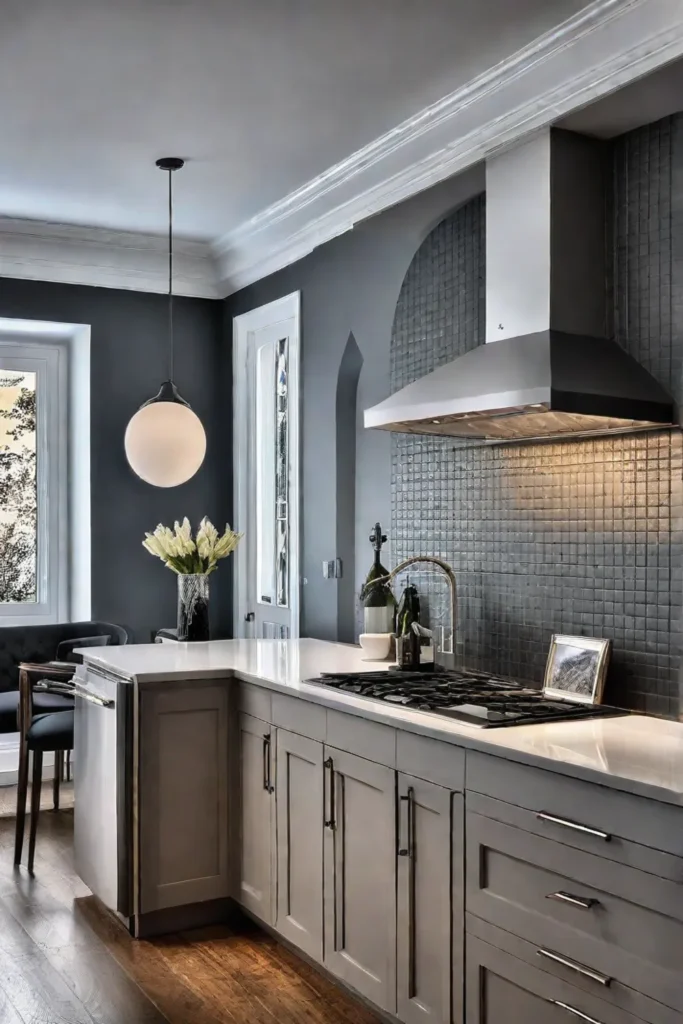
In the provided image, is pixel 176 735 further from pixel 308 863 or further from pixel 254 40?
pixel 254 40

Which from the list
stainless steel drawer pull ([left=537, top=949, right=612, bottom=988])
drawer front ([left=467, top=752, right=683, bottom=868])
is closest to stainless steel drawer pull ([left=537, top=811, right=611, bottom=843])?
drawer front ([left=467, top=752, right=683, bottom=868])

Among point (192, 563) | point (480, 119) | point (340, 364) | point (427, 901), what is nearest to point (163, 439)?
point (192, 563)

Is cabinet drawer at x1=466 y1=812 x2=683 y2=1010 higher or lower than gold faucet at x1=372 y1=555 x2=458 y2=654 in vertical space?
lower

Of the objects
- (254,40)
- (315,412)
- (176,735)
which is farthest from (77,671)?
(254,40)

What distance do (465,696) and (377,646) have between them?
0.79 meters

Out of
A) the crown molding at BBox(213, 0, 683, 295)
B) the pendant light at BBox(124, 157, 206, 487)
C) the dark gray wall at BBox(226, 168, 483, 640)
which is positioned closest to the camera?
the crown molding at BBox(213, 0, 683, 295)

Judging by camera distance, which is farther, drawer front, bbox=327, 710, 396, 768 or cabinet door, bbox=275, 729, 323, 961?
cabinet door, bbox=275, 729, 323, 961

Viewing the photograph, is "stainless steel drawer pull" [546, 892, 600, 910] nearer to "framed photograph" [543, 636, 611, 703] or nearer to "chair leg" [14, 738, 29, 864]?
"framed photograph" [543, 636, 611, 703]

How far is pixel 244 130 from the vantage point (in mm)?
3668

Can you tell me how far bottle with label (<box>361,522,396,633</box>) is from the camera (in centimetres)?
367

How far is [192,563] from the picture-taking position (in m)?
4.12

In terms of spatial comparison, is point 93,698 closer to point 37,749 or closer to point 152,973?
point 37,749

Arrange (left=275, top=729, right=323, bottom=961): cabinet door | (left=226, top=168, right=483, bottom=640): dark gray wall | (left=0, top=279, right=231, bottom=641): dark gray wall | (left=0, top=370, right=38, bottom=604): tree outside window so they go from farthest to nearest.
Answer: (left=0, top=370, right=38, bottom=604): tree outside window, (left=0, top=279, right=231, bottom=641): dark gray wall, (left=226, top=168, right=483, bottom=640): dark gray wall, (left=275, top=729, right=323, bottom=961): cabinet door

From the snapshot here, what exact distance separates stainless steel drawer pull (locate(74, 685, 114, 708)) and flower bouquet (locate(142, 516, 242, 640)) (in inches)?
22.2
